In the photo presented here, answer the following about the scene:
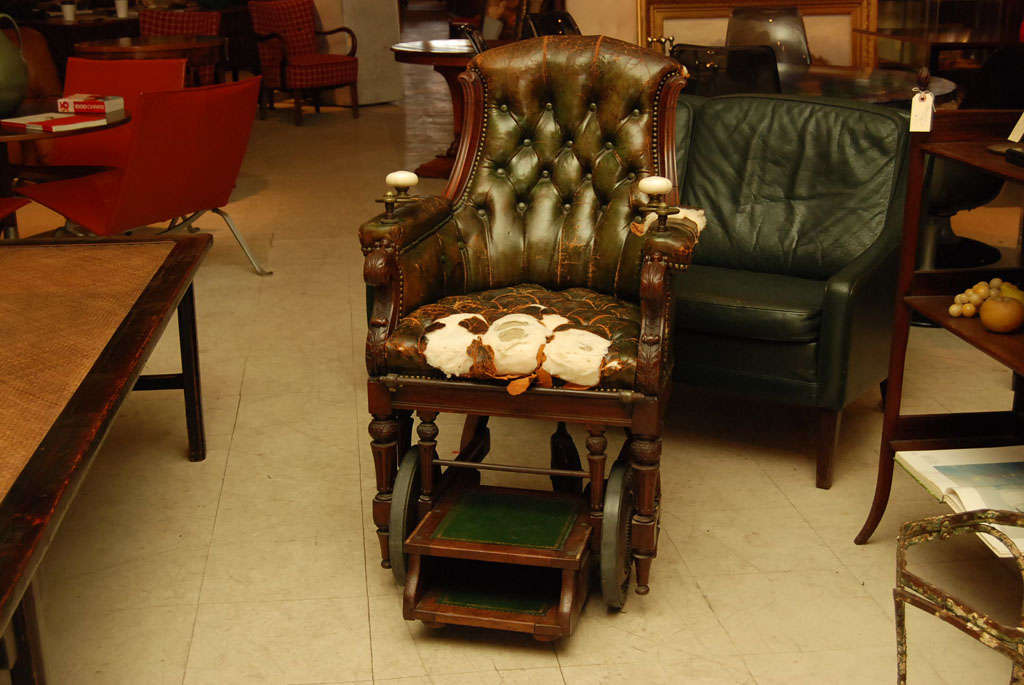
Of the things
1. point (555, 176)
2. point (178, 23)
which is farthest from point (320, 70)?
point (555, 176)

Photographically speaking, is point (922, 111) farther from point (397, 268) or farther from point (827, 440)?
point (397, 268)

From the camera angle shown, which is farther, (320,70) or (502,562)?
(320,70)

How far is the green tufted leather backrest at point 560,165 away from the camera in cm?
279

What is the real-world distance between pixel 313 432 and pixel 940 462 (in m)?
1.80

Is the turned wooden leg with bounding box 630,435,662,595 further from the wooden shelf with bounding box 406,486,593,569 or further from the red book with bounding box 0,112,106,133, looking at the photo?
the red book with bounding box 0,112,106,133

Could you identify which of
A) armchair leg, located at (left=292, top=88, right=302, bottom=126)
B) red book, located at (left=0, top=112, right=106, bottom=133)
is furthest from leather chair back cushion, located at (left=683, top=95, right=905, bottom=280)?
armchair leg, located at (left=292, top=88, right=302, bottom=126)

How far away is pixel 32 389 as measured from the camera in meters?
2.10

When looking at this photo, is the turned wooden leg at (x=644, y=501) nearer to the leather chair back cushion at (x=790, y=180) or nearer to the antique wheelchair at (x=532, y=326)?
the antique wheelchair at (x=532, y=326)

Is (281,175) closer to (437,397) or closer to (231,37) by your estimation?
(231,37)

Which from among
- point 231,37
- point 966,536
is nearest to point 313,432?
point 966,536

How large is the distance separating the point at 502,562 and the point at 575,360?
1.48 ft

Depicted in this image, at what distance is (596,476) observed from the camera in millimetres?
2391

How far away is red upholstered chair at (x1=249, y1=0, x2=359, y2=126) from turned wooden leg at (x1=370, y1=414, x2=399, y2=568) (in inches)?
270

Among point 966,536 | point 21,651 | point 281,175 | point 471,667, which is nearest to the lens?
point 21,651
